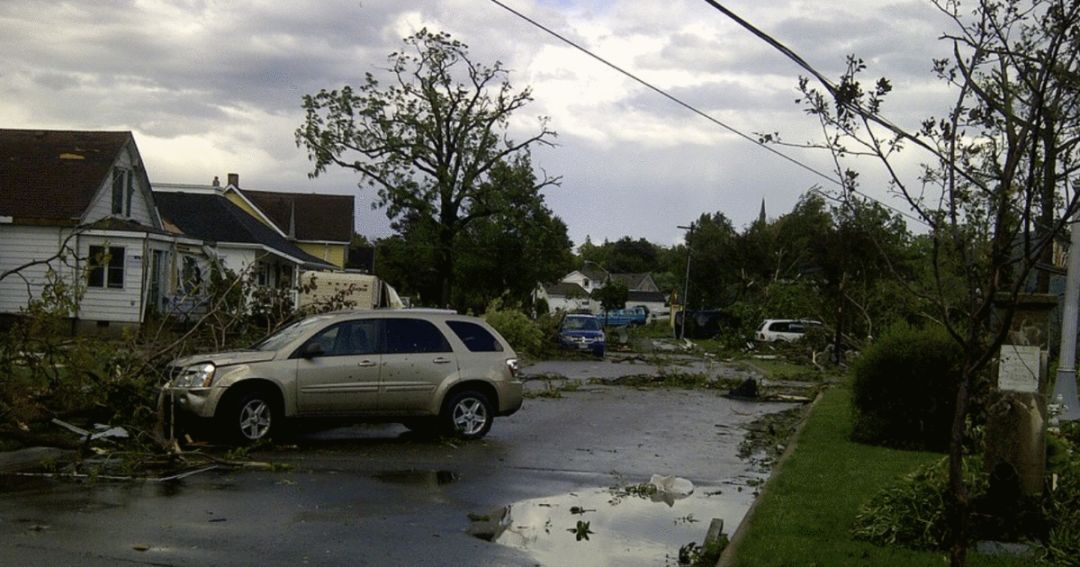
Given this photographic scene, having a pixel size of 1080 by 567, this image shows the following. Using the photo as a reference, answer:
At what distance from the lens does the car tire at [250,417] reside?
14.0 m

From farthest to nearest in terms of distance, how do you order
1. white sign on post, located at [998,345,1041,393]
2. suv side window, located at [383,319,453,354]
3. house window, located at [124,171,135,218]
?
house window, located at [124,171,135,218] < suv side window, located at [383,319,453,354] < white sign on post, located at [998,345,1041,393]

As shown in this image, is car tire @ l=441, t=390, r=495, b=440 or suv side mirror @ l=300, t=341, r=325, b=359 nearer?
suv side mirror @ l=300, t=341, r=325, b=359

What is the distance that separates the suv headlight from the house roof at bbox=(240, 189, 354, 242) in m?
47.4

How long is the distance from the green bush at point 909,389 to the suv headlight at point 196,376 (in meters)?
8.29

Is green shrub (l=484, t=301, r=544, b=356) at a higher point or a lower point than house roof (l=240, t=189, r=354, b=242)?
lower

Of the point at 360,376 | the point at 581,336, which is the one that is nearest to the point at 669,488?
the point at 360,376

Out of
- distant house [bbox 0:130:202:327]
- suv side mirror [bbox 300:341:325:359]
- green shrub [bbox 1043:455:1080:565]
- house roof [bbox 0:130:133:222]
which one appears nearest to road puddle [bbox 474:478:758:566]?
green shrub [bbox 1043:455:1080:565]

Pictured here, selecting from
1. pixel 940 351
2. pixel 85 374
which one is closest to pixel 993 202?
pixel 940 351

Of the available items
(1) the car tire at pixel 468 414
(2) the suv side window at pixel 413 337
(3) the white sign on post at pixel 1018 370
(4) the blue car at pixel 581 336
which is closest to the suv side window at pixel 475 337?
(2) the suv side window at pixel 413 337

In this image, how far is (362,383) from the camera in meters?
14.8

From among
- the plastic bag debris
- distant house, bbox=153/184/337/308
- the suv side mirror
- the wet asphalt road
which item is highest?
distant house, bbox=153/184/337/308

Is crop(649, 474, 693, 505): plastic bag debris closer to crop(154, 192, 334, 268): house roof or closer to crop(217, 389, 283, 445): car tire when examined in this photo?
crop(217, 389, 283, 445): car tire

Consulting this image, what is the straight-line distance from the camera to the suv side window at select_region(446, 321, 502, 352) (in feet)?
51.5

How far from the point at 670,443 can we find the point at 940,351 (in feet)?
12.4
